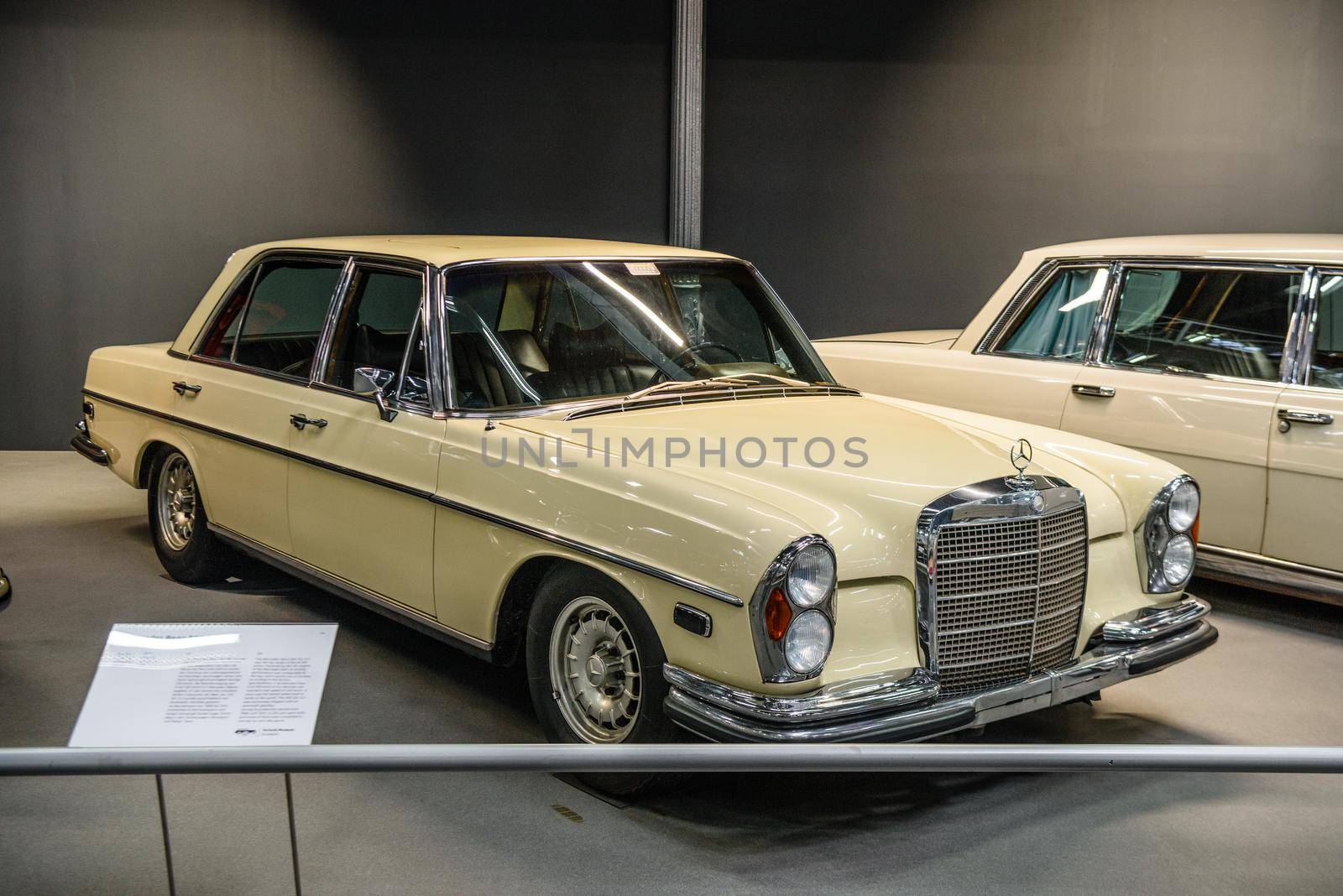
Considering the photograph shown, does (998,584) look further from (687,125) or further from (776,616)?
(687,125)

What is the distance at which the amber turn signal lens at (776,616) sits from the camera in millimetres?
2799

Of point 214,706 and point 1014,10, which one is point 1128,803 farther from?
point 1014,10

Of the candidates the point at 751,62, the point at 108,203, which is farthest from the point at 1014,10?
the point at 108,203

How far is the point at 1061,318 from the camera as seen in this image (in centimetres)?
532

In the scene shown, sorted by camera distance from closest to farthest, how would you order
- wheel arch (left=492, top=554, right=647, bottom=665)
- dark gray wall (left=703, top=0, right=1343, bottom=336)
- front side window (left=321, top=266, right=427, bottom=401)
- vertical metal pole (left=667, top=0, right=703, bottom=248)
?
wheel arch (left=492, top=554, right=647, bottom=665)
front side window (left=321, top=266, right=427, bottom=401)
dark gray wall (left=703, top=0, right=1343, bottom=336)
vertical metal pole (left=667, top=0, right=703, bottom=248)

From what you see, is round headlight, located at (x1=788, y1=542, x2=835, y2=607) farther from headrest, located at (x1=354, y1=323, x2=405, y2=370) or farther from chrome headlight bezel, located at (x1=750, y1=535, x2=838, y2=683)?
headrest, located at (x1=354, y1=323, x2=405, y2=370)

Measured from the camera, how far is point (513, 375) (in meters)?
3.80

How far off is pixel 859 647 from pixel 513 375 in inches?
58.4

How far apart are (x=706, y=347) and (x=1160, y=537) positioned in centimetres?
157

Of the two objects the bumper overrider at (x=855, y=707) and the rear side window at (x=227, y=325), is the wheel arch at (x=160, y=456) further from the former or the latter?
the bumper overrider at (x=855, y=707)

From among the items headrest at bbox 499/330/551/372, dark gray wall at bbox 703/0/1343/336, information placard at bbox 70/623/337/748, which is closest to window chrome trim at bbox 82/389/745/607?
headrest at bbox 499/330/551/372

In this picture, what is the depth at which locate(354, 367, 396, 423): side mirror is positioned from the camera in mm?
3828

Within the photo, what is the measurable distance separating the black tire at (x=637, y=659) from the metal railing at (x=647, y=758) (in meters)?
0.89

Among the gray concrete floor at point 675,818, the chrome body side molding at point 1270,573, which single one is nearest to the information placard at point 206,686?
the gray concrete floor at point 675,818
